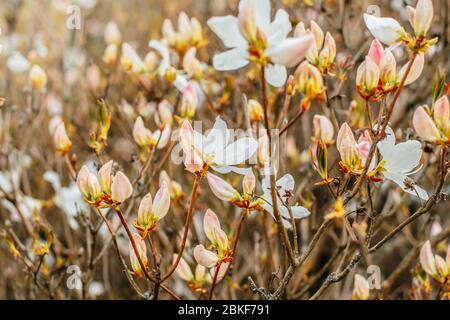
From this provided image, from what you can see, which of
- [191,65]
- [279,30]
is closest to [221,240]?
[279,30]

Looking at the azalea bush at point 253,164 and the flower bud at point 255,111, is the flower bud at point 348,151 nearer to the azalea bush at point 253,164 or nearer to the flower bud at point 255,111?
the azalea bush at point 253,164

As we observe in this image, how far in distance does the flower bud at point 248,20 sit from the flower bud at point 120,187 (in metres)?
0.27

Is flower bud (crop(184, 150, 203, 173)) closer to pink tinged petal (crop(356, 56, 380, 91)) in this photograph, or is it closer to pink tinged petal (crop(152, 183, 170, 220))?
pink tinged petal (crop(152, 183, 170, 220))

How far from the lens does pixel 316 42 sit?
3.00 ft

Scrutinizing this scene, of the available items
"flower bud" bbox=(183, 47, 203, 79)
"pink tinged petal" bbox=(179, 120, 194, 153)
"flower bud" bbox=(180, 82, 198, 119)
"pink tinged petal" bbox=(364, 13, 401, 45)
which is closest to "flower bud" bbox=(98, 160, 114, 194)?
"pink tinged petal" bbox=(179, 120, 194, 153)

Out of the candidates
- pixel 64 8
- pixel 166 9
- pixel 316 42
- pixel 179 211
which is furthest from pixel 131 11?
pixel 316 42

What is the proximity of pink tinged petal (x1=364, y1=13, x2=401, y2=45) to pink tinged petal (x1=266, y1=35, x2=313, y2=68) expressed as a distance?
0.58 ft

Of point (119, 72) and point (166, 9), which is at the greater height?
point (166, 9)

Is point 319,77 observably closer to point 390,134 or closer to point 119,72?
point 390,134

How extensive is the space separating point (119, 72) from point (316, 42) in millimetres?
1624

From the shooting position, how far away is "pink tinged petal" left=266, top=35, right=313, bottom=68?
26.0 inches

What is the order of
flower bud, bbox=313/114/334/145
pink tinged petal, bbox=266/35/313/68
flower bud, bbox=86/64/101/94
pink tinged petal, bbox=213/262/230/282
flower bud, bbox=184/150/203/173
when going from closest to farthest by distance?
pink tinged petal, bbox=266/35/313/68 < flower bud, bbox=184/150/203/173 < pink tinged petal, bbox=213/262/230/282 < flower bud, bbox=313/114/334/145 < flower bud, bbox=86/64/101/94

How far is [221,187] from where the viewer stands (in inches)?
31.2

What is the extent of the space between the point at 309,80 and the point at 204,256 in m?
0.34
